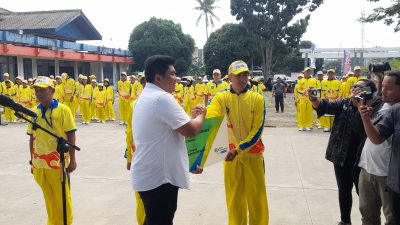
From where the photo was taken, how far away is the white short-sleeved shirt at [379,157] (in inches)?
126

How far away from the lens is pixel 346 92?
39.8ft

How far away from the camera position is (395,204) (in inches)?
123

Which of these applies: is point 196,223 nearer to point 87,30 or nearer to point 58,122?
point 58,122

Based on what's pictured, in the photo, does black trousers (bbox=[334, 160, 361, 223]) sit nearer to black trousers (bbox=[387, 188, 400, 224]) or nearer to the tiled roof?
black trousers (bbox=[387, 188, 400, 224])

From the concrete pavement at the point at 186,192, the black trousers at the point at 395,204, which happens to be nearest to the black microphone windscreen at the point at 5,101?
the concrete pavement at the point at 186,192

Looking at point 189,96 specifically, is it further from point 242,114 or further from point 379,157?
point 379,157

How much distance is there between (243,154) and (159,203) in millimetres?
1308

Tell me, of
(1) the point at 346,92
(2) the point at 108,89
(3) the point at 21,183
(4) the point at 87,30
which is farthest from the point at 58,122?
(4) the point at 87,30

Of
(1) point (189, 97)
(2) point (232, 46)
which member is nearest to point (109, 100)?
(1) point (189, 97)

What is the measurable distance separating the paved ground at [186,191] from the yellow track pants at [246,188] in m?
0.65

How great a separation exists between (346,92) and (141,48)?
27743 mm

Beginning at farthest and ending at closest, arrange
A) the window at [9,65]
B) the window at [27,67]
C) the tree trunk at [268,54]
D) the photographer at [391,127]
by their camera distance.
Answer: the tree trunk at [268,54] < the window at [27,67] < the window at [9,65] < the photographer at [391,127]

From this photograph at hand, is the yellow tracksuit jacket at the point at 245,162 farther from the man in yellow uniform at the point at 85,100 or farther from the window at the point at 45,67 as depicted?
the window at the point at 45,67

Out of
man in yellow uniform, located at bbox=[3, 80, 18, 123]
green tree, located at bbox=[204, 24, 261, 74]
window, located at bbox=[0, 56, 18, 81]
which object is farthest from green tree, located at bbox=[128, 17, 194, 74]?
man in yellow uniform, located at bbox=[3, 80, 18, 123]
